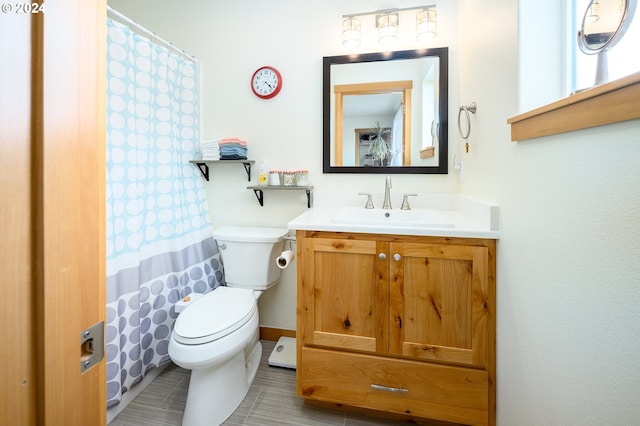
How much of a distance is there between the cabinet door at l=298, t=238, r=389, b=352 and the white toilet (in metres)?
0.33

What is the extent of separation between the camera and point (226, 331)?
130cm

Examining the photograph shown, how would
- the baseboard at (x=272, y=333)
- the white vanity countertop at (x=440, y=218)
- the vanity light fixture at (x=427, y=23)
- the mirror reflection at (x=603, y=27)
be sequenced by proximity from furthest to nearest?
the baseboard at (x=272, y=333) → the vanity light fixture at (x=427, y=23) → the white vanity countertop at (x=440, y=218) → the mirror reflection at (x=603, y=27)

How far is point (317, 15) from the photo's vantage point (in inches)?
73.5

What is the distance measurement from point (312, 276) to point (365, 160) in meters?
0.87

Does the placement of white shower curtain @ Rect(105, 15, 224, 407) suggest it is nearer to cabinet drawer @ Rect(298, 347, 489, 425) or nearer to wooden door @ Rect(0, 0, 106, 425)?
cabinet drawer @ Rect(298, 347, 489, 425)

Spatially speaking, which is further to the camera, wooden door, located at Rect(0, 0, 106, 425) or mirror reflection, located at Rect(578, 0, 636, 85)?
mirror reflection, located at Rect(578, 0, 636, 85)

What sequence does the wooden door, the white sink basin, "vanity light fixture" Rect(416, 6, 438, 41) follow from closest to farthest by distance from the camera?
the wooden door → the white sink basin → "vanity light fixture" Rect(416, 6, 438, 41)

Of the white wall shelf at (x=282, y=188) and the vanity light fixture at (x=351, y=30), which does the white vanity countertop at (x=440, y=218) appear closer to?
the white wall shelf at (x=282, y=188)

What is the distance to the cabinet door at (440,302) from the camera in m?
1.21

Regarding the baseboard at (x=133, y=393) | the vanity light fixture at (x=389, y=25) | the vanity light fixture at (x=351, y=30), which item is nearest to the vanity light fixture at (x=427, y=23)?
the vanity light fixture at (x=389, y=25)

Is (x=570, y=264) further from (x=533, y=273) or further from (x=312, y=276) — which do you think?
(x=312, y=276)

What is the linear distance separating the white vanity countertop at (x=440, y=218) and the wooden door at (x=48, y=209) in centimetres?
100

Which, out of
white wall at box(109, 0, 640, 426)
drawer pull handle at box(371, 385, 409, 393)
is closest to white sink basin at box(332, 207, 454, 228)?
white wall at box(109, 0, 640, 426)

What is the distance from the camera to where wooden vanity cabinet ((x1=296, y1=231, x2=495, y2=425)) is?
3.99 feet
